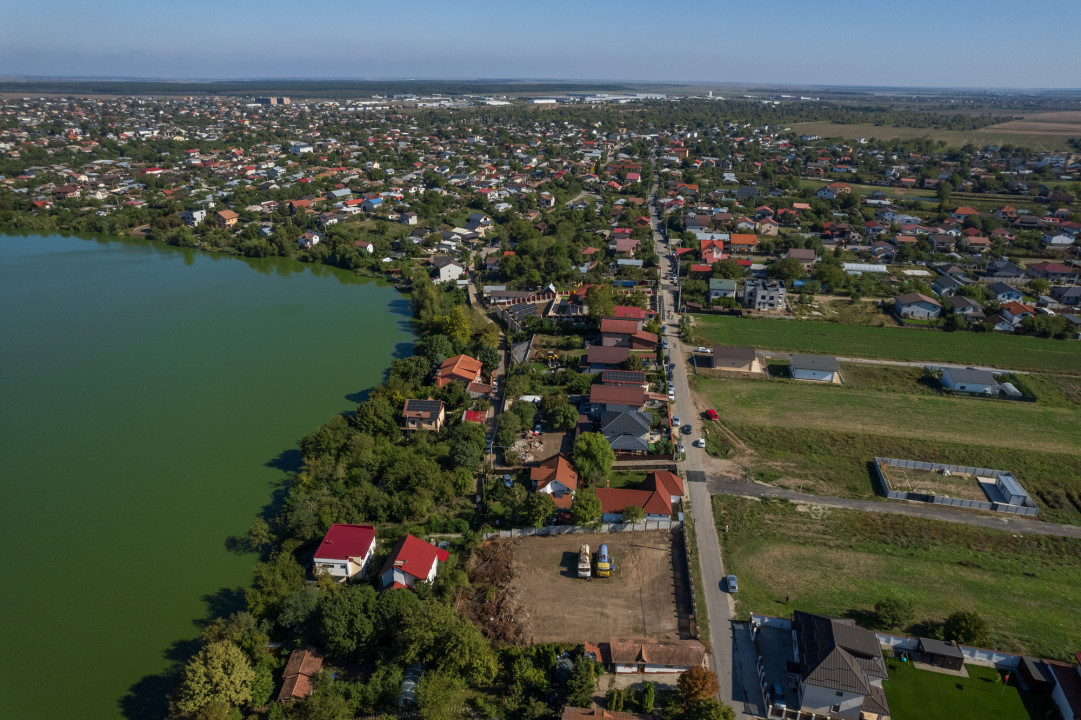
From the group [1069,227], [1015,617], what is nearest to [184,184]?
[1015,617]

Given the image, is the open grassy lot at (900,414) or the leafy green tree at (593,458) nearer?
the leafy green tree at (593,458)

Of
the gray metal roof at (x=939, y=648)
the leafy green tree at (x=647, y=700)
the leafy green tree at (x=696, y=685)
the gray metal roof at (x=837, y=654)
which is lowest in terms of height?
the leafy green tree at (x=647, y=700)

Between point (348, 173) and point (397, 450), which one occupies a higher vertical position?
point (348, 173)

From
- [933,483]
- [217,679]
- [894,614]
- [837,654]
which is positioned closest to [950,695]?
[894,614]

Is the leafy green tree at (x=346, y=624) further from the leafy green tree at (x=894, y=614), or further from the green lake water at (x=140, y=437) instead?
the leafy green tree at (x=894, y=614)

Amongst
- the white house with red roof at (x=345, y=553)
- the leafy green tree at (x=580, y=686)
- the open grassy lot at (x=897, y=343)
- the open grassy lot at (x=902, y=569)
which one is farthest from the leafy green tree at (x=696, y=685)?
the open grassy lot at (x=897, y=343)

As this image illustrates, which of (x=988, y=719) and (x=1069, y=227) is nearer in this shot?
(x=988, y=719)

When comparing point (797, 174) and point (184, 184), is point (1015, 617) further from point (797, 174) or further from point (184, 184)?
point (184, 184)
